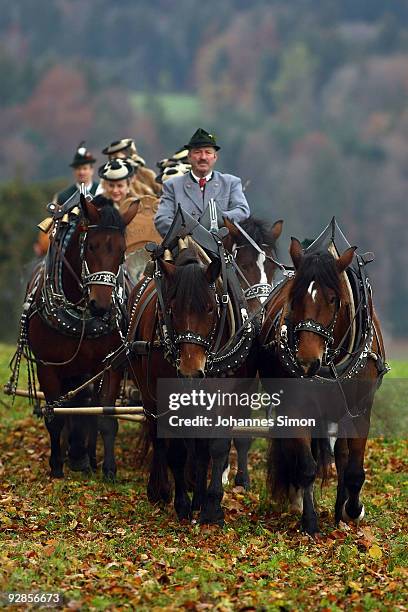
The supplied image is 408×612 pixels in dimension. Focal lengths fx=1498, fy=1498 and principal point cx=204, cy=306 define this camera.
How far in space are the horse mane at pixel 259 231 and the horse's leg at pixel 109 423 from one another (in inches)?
67.0

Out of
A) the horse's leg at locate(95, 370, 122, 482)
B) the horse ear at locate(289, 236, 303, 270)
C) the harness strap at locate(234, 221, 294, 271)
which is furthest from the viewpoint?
the horse's leg at locate(95, 370, 122, 482)

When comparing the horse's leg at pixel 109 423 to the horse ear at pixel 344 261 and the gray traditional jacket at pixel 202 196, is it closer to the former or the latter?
the gray traditional jacket at pixel 202 196

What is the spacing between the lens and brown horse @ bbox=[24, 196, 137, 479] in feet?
40.9

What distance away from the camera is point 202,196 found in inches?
506

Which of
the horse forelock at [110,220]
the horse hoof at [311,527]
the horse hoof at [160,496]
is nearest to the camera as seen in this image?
the horse hoof at [311,527]

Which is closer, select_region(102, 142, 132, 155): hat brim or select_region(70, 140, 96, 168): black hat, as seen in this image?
select_region(70, 140, 96, 168): black hat

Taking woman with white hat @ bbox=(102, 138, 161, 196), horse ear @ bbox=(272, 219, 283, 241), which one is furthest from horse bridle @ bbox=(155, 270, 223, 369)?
woman with white hat @ bbox=(102, 138, 161, 196)

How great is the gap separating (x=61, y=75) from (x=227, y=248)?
3695 inches

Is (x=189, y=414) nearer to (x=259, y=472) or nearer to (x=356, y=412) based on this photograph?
(x=356, y=412)

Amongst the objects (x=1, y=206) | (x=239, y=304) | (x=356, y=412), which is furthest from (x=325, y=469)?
(x=1, y=206)

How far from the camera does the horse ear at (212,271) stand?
35.2 ft

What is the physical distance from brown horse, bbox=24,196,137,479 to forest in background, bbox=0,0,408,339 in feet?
71.1

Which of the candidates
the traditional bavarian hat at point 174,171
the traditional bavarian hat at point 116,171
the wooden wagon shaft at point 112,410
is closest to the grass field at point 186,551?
the wooden wagon shaft at point 112,410

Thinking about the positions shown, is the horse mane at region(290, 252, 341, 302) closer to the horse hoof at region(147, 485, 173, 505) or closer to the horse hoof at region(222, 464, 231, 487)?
the horse hoof at region(147, 485, 173, 505)
